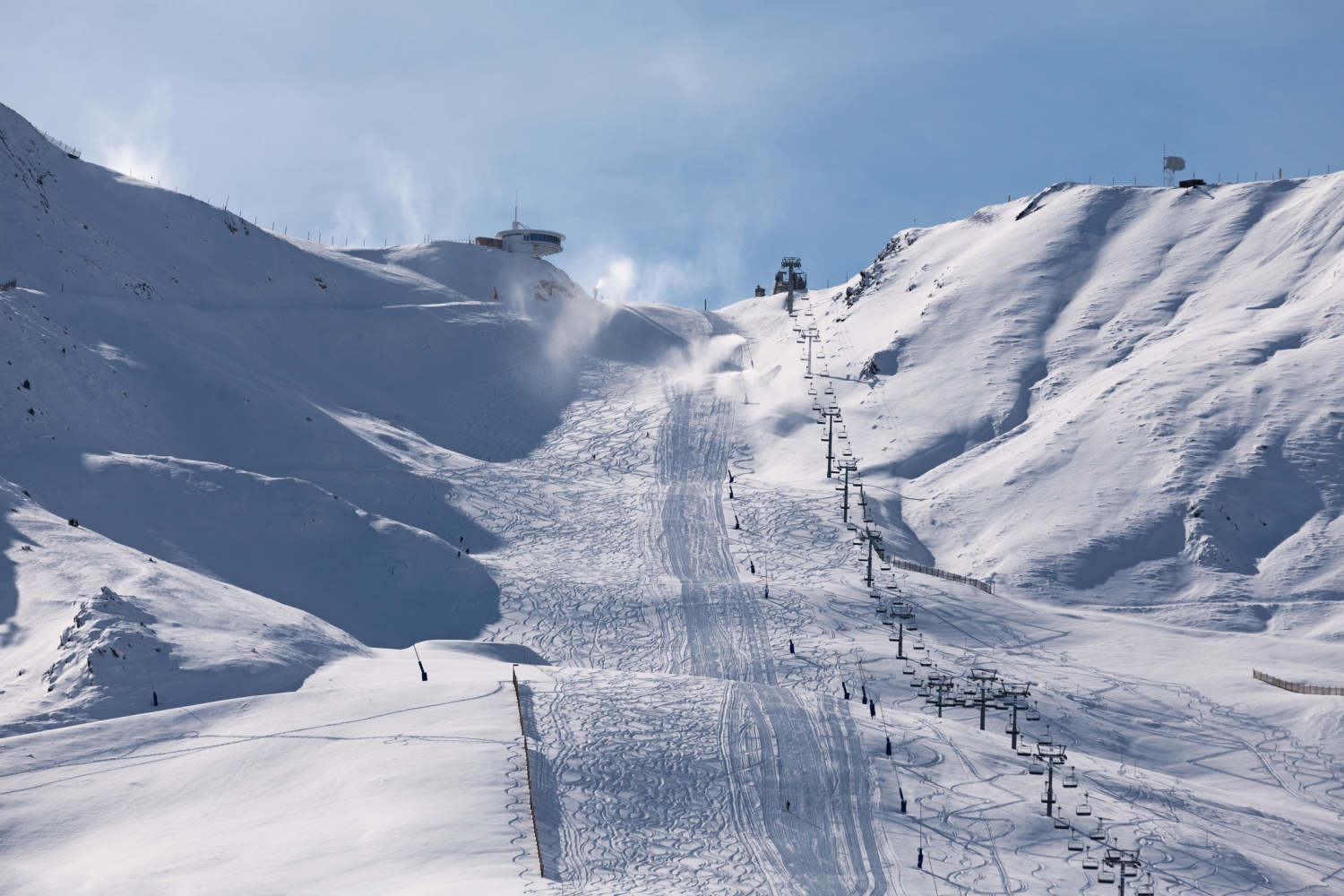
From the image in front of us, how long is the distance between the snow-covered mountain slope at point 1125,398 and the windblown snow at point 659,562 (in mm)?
268

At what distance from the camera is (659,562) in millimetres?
55469

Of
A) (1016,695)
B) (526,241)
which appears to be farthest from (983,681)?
(526,241)

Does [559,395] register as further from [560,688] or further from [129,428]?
[560,688]

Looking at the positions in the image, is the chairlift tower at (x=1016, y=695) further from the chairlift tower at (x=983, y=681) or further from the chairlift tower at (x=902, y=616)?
the chairlift tower at (x=902, y=616)

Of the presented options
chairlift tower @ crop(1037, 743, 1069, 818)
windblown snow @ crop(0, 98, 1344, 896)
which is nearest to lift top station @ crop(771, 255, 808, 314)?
windblown snow @ crop(0, 98, 1344, 896)

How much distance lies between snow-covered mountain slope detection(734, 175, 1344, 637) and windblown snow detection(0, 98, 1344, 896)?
0.27 m

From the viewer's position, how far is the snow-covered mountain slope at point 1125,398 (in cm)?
5678

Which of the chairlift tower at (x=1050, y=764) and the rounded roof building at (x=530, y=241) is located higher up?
the rounded roof building at (x=530, y=241)

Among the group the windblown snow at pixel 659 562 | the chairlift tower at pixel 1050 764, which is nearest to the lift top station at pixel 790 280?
the windblown snow at pixel 659 562

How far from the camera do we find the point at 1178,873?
107ft

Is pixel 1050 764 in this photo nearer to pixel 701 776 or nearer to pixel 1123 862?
pixel 1123 862

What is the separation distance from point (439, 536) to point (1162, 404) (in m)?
37.2

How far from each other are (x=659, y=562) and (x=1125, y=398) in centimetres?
2825

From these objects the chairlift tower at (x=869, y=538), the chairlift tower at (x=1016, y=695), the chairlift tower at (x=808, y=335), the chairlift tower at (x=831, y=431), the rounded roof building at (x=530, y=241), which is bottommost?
the chairlift tower at (x=1016, y=695)
